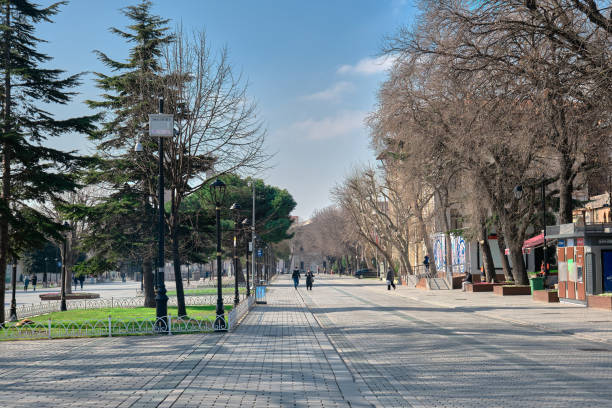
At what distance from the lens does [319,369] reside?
11.3 meters

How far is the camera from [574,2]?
16.1 meters

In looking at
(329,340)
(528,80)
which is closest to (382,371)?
(329,340)

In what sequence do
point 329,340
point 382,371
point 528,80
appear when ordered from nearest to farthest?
point 382,371
point 329,340
point 528,80

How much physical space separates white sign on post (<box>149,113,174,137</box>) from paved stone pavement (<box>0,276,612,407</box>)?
570 cm

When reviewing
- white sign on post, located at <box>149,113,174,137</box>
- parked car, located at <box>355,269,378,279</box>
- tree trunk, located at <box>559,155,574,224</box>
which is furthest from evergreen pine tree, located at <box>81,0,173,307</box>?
parked car, located at <box>355,269,378,279</box>

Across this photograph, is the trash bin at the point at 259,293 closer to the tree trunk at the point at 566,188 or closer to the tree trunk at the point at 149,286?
the tree trunk at the point at 149,286

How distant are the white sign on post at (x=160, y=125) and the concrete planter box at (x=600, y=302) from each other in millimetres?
17678

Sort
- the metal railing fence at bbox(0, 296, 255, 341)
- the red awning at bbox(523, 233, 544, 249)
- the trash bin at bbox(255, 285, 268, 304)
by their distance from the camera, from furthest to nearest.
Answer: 1. the red awning at bbox(523, 233, 544, 249)
2. the trash bin at bbox(255, 285, 268, 304)
3. the metal railing fence at bbox(0, 296, 255, 341)

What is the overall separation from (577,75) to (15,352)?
15.3 metres

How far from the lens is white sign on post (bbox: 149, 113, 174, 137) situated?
1770 centimetres

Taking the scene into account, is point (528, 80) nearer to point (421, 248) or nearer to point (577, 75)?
point (577, 75)

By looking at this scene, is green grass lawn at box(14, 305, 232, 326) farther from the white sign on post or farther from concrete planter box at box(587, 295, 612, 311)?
concrete planter box at box(587, 295, 612, 311)

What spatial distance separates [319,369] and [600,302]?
17738 mm

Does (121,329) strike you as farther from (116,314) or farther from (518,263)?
(518,263)
